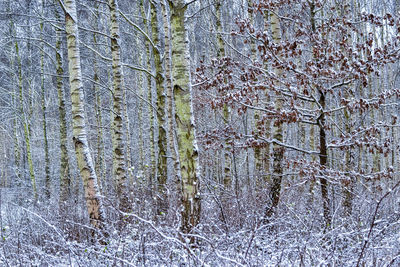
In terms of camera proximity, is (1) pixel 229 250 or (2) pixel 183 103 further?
(2) pixel 183 103

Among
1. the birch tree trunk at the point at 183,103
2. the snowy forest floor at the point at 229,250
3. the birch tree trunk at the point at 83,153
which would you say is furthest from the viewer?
the birch tree trunk at the point at 83,153

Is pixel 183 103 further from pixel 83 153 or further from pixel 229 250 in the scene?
pixel 229 250

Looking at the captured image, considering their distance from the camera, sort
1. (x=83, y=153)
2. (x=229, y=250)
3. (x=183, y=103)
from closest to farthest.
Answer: (x=229, y=250) < (x=183, y=103) < (x=83, y=153)

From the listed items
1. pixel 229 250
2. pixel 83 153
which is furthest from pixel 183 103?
pixel 229 250

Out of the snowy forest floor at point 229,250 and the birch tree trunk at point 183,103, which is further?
the birch tree trunk at point 183,103

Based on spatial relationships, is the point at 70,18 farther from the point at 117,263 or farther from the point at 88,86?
the point at 88,86

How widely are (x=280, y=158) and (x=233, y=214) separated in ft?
5.65

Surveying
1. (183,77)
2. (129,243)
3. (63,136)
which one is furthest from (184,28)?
(63,136)

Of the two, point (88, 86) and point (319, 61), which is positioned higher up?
point (88, 86)

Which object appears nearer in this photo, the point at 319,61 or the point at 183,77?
the point at 183,77

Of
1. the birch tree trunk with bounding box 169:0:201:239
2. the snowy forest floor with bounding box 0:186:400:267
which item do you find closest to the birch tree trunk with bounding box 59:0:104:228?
the snowy forest floor with bounding box 0:186:400:267

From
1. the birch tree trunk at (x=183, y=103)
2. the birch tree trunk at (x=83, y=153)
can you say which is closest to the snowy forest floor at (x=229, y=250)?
the birch tree trunk at (x=83, y=153)

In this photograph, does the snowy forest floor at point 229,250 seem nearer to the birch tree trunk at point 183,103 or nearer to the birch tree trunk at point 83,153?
the birch tree trunk at point 83,153

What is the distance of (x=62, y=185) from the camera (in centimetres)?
1170
